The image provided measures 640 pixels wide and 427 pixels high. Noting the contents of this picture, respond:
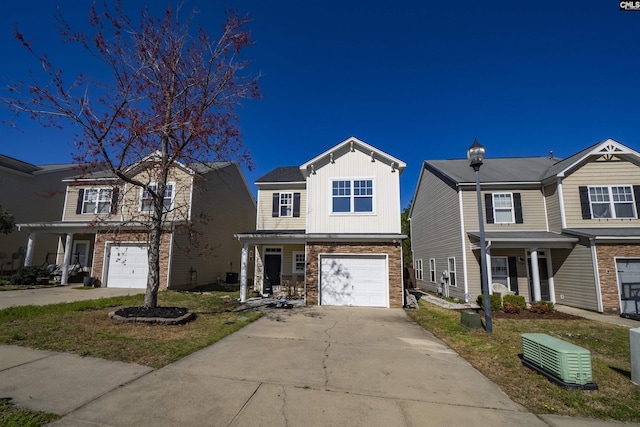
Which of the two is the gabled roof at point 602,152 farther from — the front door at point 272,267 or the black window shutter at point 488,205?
the front door at point 272,267

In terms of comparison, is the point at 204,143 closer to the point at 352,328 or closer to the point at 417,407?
the point at 352,328

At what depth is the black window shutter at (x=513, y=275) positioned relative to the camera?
1521cm

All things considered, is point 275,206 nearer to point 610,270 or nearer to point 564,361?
point 564,361

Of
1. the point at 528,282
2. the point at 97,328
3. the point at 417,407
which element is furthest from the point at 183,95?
the point at 528,282

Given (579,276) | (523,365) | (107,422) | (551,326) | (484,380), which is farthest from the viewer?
(579,276)

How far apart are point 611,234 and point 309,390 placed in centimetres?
1494

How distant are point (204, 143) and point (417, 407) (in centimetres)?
928

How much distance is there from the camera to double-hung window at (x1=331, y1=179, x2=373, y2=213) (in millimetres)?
13688

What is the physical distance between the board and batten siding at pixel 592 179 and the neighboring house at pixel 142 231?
17.8m

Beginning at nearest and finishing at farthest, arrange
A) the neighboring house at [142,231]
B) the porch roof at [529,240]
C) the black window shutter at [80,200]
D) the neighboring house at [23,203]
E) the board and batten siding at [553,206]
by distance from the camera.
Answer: the porch roof at [529,240] < the board and batten siding at [553,206] < the neighboring house at [142,231] < the black window shutter at [80,200] < the neighboring house at [23,203]

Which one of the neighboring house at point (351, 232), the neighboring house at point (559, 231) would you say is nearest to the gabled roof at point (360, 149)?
the neighboring house at point (351, 232)

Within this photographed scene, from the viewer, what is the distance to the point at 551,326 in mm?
9711

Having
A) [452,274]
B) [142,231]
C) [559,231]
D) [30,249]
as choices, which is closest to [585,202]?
[559,231]

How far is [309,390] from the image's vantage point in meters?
4.70
